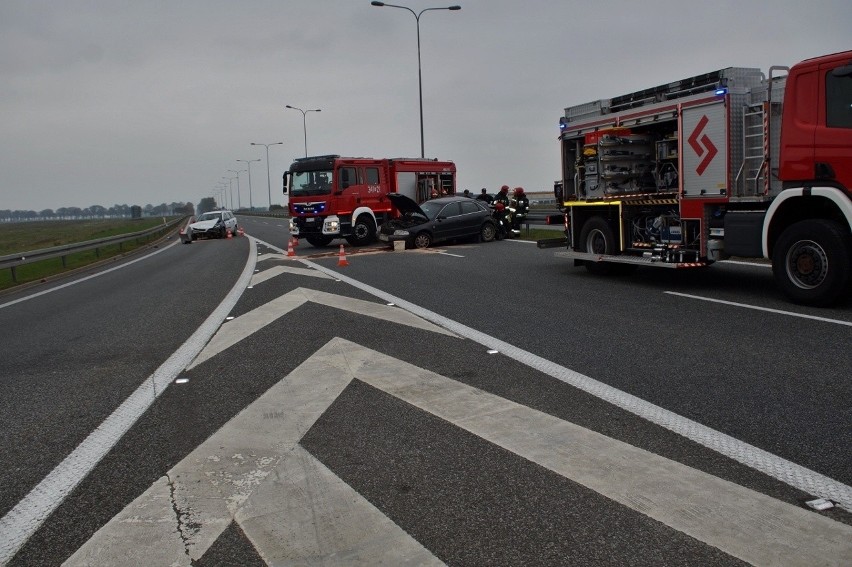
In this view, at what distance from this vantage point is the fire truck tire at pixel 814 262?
855cm

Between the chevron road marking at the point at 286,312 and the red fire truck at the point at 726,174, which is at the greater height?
the red fire truck at the point at 726,174

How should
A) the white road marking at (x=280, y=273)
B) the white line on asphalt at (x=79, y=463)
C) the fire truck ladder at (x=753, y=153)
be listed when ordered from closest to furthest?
1. the white line on asphalt at (x=79, y=463)
2. the fire truck ladder at (x=753, y=153)
3. the white road marking at (x=280, y=273)

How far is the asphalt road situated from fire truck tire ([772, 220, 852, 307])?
28 cm

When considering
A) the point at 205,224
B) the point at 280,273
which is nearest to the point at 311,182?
the point at 280,273

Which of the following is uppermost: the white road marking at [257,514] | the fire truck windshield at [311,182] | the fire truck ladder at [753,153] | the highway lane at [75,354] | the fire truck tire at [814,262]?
the fire truck windshield at [311,182]

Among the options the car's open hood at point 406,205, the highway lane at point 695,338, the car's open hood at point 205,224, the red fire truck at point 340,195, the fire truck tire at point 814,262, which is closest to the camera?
the highway lane at point 695,338

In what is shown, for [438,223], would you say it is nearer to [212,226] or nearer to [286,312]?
[286,312]

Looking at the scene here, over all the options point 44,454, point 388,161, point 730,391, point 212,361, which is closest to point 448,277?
point 212,361

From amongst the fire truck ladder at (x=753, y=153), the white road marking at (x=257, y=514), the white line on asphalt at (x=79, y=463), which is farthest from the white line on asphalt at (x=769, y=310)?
the white line on asphalt at (x=79, y=463)

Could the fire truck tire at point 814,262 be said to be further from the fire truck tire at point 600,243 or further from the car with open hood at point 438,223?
the car with open hood at point 438,223

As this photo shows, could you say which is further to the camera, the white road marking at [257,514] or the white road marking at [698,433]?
the white road marking at [698,433]

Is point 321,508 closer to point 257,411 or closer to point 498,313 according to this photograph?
point 257,411

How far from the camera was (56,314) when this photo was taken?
10984 millimetres

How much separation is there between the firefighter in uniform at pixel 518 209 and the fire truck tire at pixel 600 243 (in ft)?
36.9
